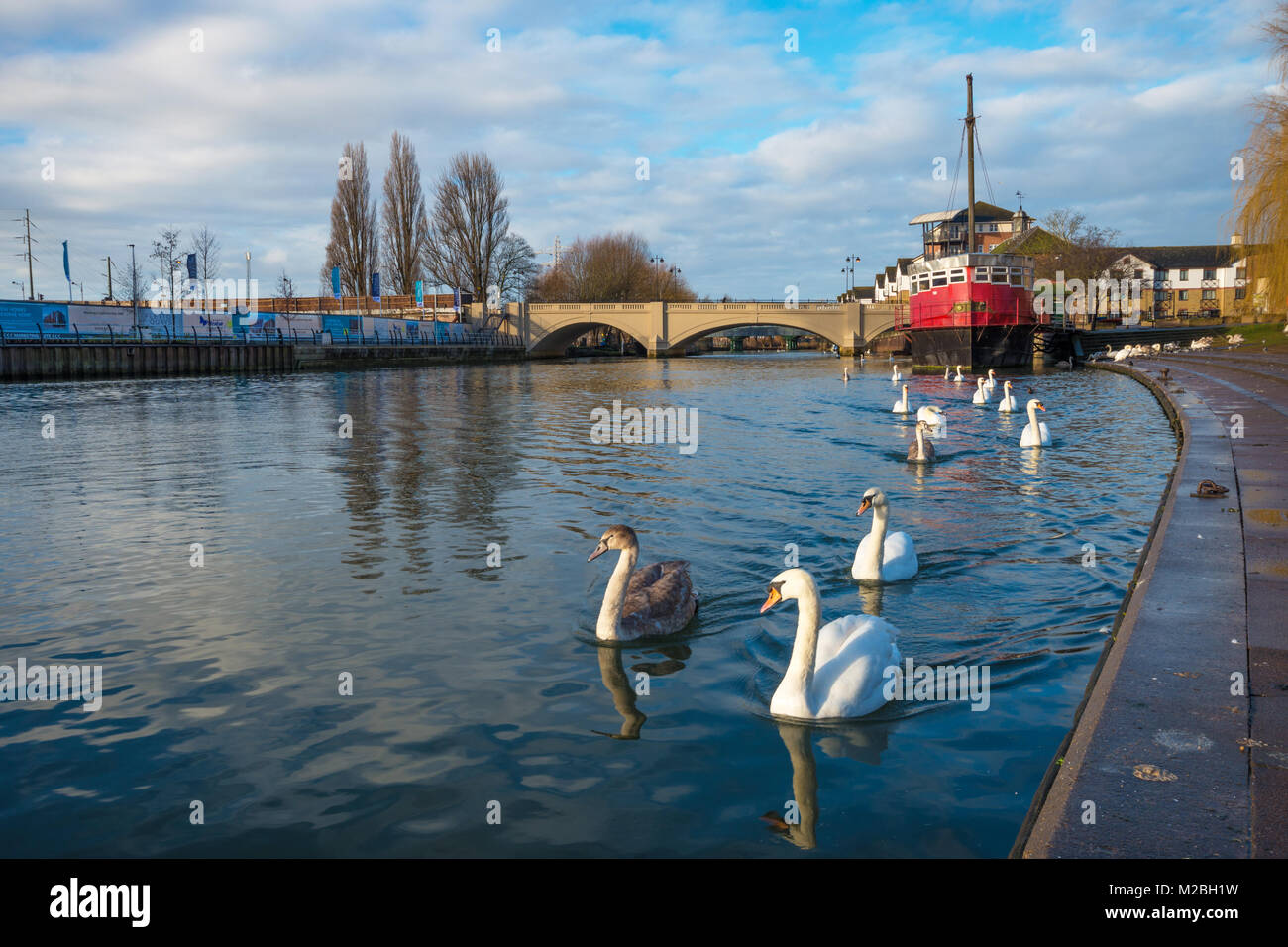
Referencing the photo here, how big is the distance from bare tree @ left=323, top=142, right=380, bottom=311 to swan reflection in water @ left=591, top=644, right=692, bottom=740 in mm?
74334

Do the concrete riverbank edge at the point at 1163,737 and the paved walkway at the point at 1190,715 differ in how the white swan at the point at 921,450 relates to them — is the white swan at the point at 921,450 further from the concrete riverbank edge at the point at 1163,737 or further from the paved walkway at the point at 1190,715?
the concrete riverbank edge at the point at 1163,737

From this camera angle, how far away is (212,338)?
51562 millimetres

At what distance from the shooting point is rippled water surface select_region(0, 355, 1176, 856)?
4.65 metres

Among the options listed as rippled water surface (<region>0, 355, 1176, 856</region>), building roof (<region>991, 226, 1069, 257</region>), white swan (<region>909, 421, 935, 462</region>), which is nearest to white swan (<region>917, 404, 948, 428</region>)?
→ rippled water surface (<region>0, 355, 1176, 856</region>)

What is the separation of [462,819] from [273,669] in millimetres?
2669

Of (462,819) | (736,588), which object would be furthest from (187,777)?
(736,588)

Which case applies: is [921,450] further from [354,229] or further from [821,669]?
[354,229]

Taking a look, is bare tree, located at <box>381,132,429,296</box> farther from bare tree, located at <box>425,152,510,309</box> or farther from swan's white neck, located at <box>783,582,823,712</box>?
swan's white neck, located at <box>783,582,823,712</box>

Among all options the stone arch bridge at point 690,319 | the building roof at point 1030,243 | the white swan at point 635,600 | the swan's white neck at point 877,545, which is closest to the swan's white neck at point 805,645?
the white swan at point 635,600

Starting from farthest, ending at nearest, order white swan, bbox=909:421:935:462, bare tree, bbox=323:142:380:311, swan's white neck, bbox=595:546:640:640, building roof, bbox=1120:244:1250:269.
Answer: building roof, bbox=1120:244:1250:269
bare tree, bbox=323:142:380:311
white swan, bbox=909:421:935:462
swan's white neck, bbox=595:546:640:640

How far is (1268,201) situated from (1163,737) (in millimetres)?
27137

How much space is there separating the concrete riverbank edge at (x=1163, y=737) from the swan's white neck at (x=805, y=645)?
4.76 ft

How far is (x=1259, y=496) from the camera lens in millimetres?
9203
